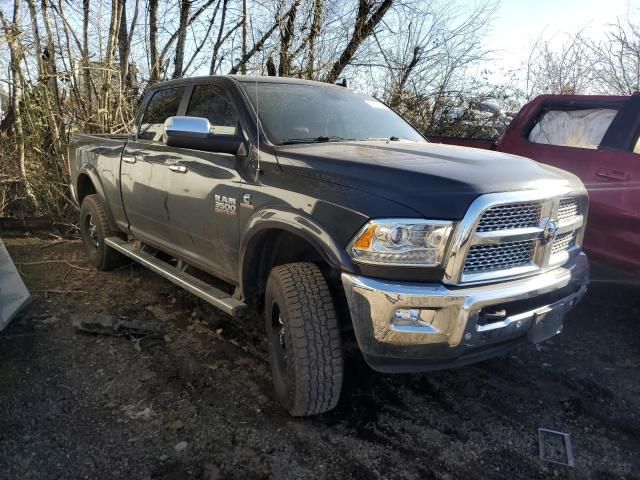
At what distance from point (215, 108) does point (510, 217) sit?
85.7 inches

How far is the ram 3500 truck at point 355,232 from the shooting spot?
2.21 metres

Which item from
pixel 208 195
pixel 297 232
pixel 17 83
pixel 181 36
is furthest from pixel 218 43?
pixel 297 232

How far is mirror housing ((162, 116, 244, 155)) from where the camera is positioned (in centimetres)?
295

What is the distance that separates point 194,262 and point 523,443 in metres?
2.44

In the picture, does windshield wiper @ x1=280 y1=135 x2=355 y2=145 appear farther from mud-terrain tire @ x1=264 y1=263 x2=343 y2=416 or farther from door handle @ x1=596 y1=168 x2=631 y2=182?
door handle @ x1=596 y1=168 x2=631 y2=182

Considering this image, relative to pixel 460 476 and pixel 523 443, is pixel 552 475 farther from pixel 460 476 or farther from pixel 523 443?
pixel 460 476

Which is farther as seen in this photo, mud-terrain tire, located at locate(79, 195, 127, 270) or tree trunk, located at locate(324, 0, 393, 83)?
tree trunk, located at locate(324, 0, 393, 83)

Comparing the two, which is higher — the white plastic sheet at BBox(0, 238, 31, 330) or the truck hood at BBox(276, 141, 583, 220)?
the truck hood at BBox(276, 141, 583, 220)

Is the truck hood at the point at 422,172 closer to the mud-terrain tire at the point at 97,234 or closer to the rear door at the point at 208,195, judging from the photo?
the rear door at the point at 208,195

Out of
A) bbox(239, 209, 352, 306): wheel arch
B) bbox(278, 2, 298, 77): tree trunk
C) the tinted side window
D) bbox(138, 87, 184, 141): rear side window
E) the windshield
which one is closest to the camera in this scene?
bbox(239, 209, 352, 306): wheel arch

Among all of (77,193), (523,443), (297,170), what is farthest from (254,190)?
(77,193)

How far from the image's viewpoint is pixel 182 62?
31.2 feet

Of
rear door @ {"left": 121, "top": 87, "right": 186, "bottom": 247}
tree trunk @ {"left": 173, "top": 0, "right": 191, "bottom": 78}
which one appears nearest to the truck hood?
rear door @ {"left": 121, "top": 87, "right": 186, "bottom": 247}

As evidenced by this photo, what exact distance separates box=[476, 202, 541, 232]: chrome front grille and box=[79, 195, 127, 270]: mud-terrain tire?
3.95 metres
